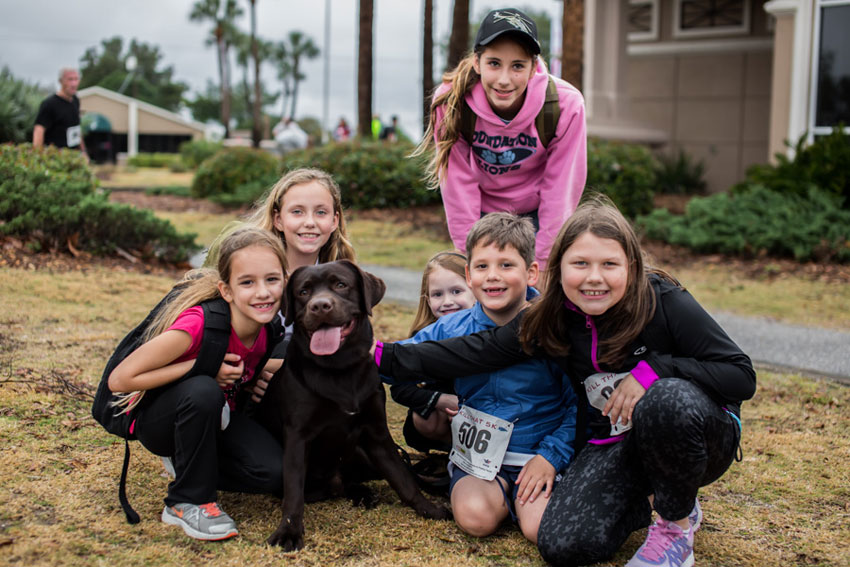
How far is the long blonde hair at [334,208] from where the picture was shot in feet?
13.6

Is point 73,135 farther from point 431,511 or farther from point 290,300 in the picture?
point 431,511

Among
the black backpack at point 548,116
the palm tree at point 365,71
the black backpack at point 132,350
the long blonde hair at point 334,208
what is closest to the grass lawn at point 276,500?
the black backpack at point 132,350

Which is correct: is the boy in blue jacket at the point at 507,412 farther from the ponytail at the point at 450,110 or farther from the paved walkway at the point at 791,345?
the paved walkway at the point at 791,345

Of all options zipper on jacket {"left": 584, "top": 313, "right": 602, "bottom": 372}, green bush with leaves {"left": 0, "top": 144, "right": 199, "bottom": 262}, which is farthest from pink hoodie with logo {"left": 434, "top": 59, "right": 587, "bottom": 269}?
green bush with leaves {"left": 0, "top": 144, "right": 199, "bottom": 262}

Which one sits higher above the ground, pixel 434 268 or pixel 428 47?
pixel 428 47

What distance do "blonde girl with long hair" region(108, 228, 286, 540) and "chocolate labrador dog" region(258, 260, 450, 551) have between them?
0.16m

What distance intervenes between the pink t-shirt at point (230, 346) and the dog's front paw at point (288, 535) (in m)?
0.71

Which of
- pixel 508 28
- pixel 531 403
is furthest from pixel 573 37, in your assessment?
pixel 531 403

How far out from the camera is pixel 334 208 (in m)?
4.16

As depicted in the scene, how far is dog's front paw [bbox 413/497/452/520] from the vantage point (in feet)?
10.8

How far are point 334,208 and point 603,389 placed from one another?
5.85 ft

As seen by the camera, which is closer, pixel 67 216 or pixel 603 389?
Result: pixel 603 389

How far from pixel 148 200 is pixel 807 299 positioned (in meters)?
14.4

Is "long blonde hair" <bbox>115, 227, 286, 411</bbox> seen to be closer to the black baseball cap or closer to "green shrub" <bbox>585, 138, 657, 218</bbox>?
the black baseball cap
